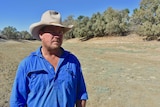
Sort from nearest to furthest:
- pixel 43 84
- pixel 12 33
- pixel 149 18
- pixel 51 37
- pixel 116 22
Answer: pixel 43 84 < pixel 51 37 < pixel 149 18 < pixel 116 22 < pixel 12 33

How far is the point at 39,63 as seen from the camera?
2480 mm

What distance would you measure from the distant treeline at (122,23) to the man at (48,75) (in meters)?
30.6

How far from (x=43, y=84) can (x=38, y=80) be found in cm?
5

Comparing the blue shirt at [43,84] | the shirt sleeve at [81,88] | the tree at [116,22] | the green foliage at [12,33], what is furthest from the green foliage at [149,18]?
the blue shirt at [43,84]

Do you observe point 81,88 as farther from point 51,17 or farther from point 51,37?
point 51,17

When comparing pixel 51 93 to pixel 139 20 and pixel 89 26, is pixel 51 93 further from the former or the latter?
pixel 89 26

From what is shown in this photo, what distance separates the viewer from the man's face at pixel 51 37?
98.9 inches

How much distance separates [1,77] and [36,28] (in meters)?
7.27

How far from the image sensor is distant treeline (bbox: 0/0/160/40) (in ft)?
115

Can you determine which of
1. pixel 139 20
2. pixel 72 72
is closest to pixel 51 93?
pixel 72 72

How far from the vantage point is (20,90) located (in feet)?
8.15

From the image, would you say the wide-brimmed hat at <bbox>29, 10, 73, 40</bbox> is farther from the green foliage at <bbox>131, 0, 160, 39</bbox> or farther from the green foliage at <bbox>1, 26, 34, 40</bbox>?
the green foliage at <bbox>1, 26, 34, 40</bbox>

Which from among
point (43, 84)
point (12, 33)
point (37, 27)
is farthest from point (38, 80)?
point (12, 33)

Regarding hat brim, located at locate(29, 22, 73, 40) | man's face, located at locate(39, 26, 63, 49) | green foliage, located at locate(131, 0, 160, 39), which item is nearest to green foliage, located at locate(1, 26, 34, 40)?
green foliage, located at locate(131, 0, 160, 39)
